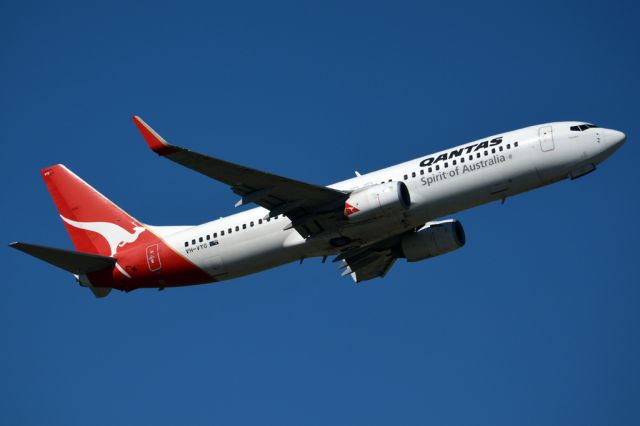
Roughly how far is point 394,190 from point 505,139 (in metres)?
5.98

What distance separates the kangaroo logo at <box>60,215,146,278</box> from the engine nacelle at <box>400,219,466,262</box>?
14195 mm

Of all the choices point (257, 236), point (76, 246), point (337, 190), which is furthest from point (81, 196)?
point (337, 190)

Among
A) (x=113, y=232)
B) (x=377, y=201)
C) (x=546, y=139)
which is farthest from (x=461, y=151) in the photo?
(x=113, y=232)

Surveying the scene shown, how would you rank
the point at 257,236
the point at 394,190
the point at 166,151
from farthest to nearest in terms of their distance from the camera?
1. the point at 257,236
2. the point at 394,190
3. the point at 166,151

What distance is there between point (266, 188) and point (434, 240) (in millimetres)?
10297

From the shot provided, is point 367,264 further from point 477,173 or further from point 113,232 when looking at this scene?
point 113,232

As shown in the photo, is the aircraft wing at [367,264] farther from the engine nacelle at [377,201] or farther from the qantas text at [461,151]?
the qantas text at [461,151]

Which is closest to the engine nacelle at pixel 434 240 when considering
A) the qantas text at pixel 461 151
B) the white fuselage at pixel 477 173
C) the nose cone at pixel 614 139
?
the white fuselage at pixel 477 173

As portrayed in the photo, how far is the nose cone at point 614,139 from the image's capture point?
46438 mm

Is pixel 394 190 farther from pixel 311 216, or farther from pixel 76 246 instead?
pixel 76 246

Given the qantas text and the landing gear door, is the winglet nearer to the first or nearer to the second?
the qantas text

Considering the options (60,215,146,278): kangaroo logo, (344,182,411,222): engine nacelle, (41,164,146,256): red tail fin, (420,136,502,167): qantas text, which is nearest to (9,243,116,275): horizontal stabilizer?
(60,215,146,278): kangaroo logo

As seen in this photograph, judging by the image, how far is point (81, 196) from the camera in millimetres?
55500

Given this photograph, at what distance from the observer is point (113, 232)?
53.9 meters
